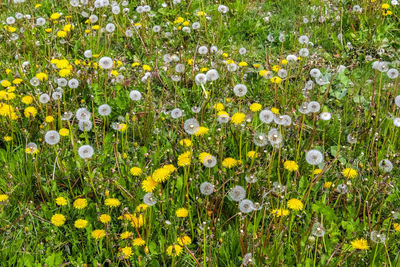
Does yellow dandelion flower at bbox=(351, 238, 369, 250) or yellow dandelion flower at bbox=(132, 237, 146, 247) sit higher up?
yellow dandelion flower at bbox=(351, 238, 369, 250)

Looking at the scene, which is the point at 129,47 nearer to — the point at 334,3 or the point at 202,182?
the point at 202,182

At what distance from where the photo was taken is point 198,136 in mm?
2627

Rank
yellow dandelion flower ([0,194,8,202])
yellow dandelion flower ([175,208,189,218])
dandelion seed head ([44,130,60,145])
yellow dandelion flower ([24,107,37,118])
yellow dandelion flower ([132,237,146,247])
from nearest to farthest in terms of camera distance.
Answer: yellow dandelion flower ([132,237,146,247]) → yellow dandelion flower ([175,208,189,218]) → yellow dandelion flower ([0,194,8,202]) → dandelion seed head ([44,130,60,145]) → yellow dandelion flower ([24,107,37,118])

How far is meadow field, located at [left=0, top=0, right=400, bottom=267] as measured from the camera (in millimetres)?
2059

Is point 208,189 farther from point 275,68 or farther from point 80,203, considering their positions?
point 275,68

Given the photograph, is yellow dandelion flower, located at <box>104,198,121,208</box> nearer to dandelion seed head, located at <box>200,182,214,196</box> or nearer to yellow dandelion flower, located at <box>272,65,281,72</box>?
dandelion seed head, located at <box>200,182,214,196</box>

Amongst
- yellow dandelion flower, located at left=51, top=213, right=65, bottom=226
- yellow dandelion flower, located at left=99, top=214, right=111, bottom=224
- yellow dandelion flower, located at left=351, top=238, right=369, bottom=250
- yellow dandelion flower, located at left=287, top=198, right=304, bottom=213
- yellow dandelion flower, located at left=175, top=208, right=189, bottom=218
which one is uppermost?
yellow dandelion flower, located at left=351, top=238, right=369, bottom=250

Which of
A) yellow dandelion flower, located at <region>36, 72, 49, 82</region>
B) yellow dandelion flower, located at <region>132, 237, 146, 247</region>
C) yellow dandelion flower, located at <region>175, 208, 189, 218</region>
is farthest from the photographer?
yellow dandelion flower, located at <region>36, 72, 49, 82</region>

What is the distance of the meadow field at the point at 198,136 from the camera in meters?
2.06

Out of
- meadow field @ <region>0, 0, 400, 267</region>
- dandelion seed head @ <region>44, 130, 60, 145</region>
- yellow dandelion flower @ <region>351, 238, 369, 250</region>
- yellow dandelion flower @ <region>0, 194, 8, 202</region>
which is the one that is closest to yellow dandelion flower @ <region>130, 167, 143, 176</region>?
meadow field @ <region>0, 0, 400, 267</region>

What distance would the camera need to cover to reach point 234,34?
396cm

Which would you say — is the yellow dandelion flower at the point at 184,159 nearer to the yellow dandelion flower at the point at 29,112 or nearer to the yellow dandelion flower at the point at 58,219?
the yellow dandelion flower at the point at 58,219

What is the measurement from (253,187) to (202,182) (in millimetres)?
288

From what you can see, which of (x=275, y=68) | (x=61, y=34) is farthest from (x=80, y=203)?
(x=61, y=34)
